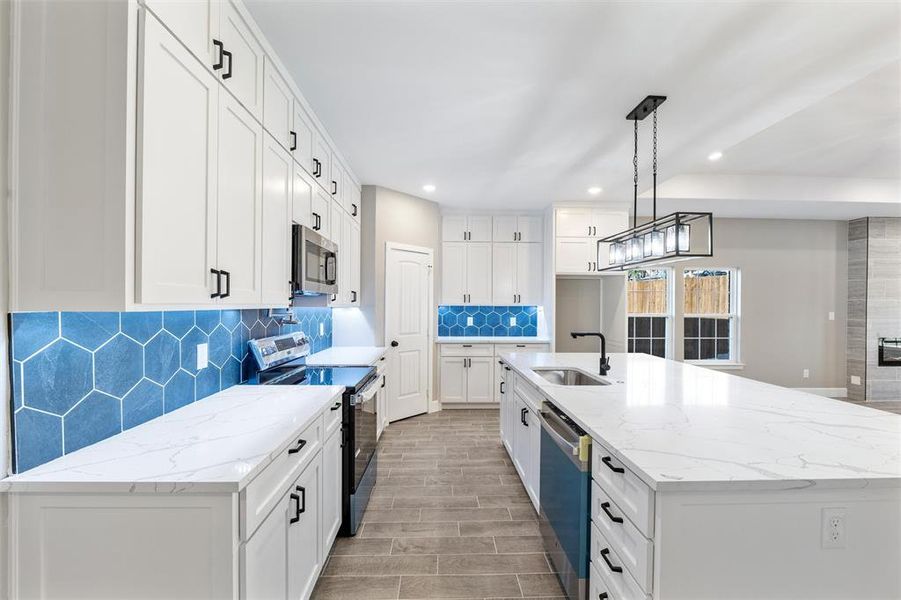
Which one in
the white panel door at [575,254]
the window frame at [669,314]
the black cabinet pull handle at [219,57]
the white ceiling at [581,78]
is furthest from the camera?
the window frame at [669,314]

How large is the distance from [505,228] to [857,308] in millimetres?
5081

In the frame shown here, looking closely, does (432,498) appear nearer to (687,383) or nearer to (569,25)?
(687,383)

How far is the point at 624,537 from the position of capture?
1270 mm

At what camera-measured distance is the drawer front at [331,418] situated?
6.16ft

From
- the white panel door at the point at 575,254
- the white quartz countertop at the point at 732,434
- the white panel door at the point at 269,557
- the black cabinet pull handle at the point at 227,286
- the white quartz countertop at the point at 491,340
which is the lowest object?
the white panel door at the point at 269,557

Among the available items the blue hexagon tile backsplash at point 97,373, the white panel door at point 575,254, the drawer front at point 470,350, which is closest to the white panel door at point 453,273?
the drawer front at point 470,350

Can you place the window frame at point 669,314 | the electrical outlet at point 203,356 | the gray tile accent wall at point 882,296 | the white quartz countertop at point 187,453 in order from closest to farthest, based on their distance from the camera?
1. the white quartz countertop at point 187,453
2. the electrical outlet at point 203,356
3. the gray tile accent wall at point 882,296
4. the window frame at point 669,314

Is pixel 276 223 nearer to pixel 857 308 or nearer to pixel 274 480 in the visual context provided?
pixel 274 480

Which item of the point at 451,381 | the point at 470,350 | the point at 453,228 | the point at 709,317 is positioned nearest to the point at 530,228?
the point at 453,228

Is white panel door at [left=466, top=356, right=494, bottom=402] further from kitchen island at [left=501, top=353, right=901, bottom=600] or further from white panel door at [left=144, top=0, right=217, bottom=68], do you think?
white panel door at [left=144, top=0, right=217, bottom=68]

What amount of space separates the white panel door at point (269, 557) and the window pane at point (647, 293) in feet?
17.5

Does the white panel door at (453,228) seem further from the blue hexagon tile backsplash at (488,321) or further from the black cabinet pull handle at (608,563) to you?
the black cabinet pull handle at (608,563)

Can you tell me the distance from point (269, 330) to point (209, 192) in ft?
4.80

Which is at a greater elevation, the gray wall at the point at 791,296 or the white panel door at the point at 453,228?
the white panel door at the point at 453,228
